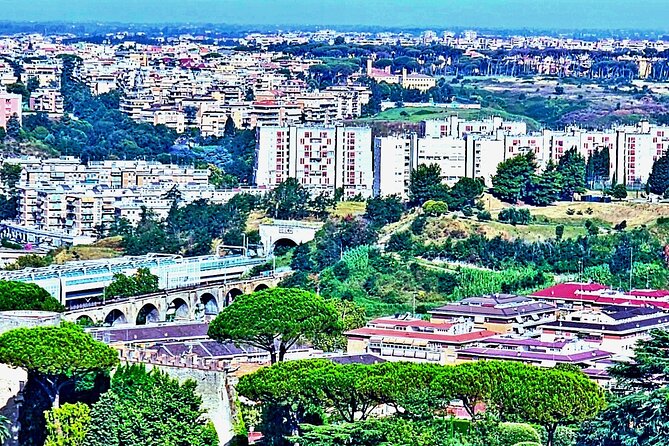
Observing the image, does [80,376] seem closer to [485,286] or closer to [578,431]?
[578,431]

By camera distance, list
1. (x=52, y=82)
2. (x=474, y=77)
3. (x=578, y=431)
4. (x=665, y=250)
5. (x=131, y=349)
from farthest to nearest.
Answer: (x=474, y=77)
(x=52, y=82)
(x=665, y=250)
(x=131, y=349)
(x=578, y=431)

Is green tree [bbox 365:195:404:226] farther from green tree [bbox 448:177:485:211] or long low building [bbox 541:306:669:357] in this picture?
long low building [bbox 541:306:669:357]

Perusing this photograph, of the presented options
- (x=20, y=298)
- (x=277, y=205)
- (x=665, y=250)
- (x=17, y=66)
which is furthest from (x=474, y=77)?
(x=20, y=298)

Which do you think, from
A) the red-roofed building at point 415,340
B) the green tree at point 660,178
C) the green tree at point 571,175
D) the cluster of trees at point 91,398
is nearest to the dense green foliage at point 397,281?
the red-roofed building at point 415,340

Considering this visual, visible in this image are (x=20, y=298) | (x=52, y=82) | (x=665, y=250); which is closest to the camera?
(x=20, y=298)

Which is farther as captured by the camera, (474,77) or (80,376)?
(474,77)

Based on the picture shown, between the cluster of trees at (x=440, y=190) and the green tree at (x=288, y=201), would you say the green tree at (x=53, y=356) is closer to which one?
the cluster of trees at (x=440, y=190)

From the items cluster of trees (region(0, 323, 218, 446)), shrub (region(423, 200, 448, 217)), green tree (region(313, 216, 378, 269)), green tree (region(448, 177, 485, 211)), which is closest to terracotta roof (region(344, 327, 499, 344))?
cluster of trees (region(0, 323, 218, 446))

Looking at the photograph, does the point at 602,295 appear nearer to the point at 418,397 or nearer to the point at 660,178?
the point at 660,178
